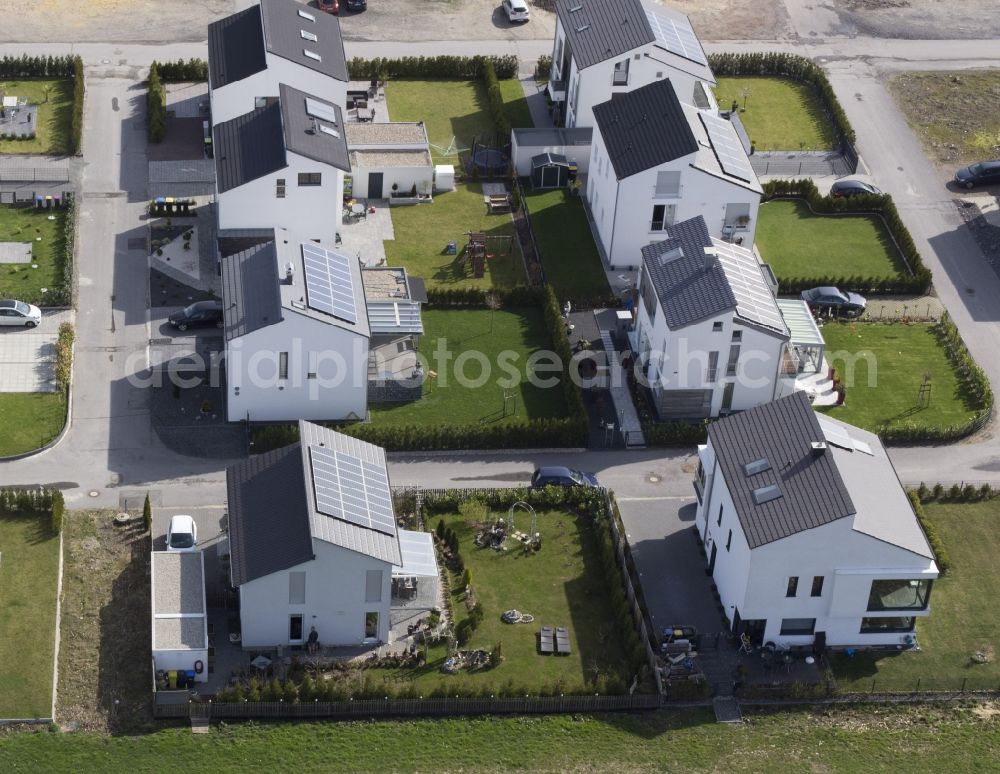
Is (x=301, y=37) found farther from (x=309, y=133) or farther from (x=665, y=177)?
(x=665, y=177)

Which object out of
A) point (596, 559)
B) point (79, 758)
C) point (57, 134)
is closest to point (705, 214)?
point (596, 559)

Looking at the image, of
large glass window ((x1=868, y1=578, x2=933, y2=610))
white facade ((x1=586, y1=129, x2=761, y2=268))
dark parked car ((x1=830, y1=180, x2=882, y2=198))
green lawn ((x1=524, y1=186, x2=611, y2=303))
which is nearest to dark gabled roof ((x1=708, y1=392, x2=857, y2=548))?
large glass window ((x1=868, y1=578, x2=933, y2=610))

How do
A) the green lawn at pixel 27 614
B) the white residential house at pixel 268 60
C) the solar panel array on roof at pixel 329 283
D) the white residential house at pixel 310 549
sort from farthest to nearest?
the white residential house at pixel 268 60 < the solar panel array on roof at pixel 329 283 < the white residential house at pixel 310 549 < the green lawn at pixel 27 614

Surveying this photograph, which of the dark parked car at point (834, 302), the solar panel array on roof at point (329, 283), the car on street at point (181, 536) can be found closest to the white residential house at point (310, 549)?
the car on street at point (181, 536)

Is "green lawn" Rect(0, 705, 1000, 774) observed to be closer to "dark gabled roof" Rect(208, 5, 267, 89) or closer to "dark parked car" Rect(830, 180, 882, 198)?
"dark parked car" Rect(830, 180, 882, 198)

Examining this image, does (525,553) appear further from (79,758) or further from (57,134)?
(57,134)

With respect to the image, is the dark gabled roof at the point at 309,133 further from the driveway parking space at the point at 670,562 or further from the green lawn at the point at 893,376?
the green lawn at the point at 893,376
